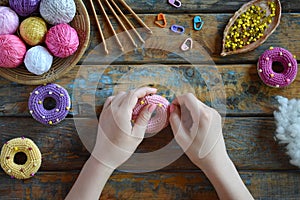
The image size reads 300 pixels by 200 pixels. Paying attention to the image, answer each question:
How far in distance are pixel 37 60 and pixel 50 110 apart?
15cm

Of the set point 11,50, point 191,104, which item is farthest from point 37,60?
point 191,104

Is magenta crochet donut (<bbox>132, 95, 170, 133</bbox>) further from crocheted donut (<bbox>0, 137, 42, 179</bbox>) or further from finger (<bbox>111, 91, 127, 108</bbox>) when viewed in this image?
crocheted donut (<bbox>0, 137, 42, 179</bbox>)

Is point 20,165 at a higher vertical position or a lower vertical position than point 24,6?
lower

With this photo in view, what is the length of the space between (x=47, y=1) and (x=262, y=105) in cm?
68

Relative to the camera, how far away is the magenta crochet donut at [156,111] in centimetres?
121

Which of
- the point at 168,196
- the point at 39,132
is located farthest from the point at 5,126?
the point at 168,196

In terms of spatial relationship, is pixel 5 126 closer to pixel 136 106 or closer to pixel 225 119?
pixel 136 106

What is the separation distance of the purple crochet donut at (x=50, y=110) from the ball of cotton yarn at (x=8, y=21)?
182mm

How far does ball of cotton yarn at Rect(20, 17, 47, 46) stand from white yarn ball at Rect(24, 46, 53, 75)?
25mm

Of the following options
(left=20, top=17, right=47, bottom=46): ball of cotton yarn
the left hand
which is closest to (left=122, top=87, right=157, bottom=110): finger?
the left hand

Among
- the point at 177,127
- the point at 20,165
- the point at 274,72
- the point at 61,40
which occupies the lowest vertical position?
the point at 20,165

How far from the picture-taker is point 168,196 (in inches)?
49.3

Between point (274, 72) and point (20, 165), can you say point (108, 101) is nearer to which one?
point (20, 165)

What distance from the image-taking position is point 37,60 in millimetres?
1191
